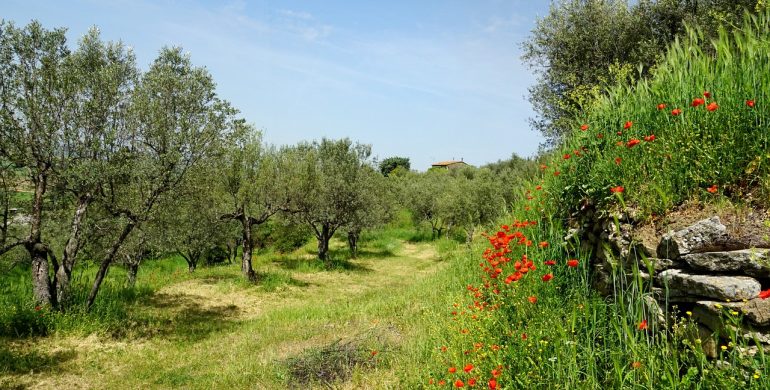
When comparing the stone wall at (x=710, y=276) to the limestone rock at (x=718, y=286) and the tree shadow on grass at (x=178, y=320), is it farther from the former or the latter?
the tree shadow on grass at (x=178, y=320)

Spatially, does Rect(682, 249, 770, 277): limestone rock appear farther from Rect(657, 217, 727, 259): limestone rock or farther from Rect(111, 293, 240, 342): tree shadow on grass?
Rect(111, 293, 240, 342): tree shadow on grass

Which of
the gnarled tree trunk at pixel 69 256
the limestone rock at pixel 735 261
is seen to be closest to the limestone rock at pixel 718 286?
the limestone rock at pixel 735 261

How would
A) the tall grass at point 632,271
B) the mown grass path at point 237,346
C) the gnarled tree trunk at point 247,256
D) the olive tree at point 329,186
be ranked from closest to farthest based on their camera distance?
the tall grass at point 632,271 < the mown grass path at point 237,346 < the gnarled tree trunk at point 247,256 < the olive tree at point 329,186

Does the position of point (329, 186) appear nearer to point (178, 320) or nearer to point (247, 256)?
point (247, 256)

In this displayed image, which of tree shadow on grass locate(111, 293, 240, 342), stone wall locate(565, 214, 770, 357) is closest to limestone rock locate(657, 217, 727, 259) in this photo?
stone wall locate(565, 214, 770, 357)

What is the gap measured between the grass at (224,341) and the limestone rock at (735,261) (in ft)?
11.0

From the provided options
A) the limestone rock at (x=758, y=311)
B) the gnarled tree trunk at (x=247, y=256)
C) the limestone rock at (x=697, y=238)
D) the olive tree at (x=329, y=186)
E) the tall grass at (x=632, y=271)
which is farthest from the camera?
the olive tree at (x=329, y=186)

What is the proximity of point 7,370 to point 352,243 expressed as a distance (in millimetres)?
24678

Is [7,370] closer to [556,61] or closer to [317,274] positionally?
[317,274]

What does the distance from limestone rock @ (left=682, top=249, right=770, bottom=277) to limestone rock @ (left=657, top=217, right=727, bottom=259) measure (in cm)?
9

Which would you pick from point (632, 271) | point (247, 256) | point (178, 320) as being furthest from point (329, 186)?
point (632, 271)

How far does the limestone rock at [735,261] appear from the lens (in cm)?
310

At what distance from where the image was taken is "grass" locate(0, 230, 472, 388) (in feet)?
22.8

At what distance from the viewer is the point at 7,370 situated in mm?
8727
